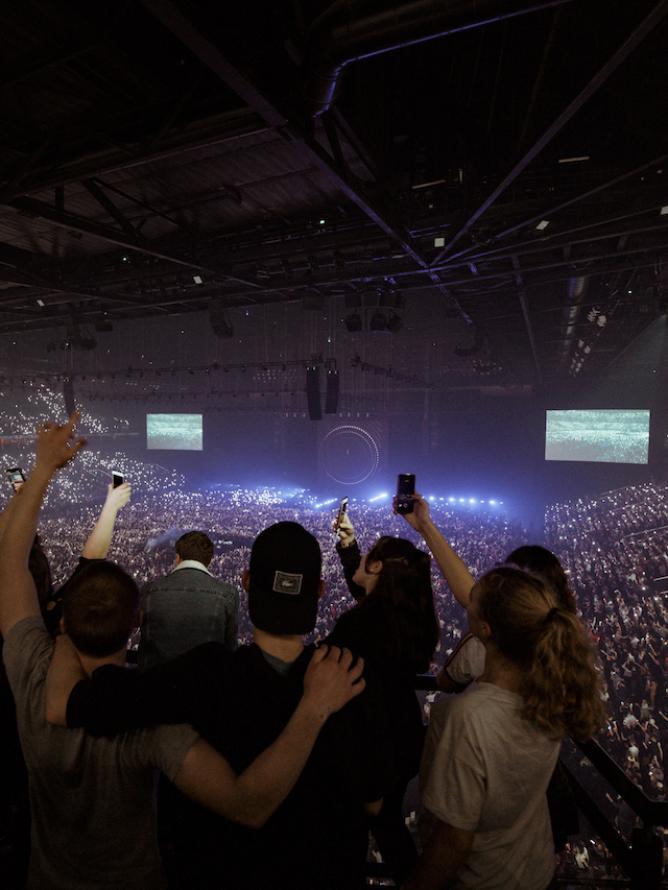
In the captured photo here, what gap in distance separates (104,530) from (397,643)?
5.49ft

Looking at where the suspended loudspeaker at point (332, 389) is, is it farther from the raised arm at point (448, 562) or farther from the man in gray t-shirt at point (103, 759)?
the man in gray t-shirt at point (103, 759)

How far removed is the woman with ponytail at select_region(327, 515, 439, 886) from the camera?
1511 mm

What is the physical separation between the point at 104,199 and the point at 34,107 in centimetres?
124

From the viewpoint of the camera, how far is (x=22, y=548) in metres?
1.55

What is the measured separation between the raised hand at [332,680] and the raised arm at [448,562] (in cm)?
103

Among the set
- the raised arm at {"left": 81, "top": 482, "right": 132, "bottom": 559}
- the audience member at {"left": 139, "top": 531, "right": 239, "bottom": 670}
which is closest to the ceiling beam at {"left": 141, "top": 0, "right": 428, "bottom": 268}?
the raised arm at {"left": 81, "top": 482, "right": 132, "bottom": 559}

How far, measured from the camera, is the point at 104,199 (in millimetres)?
5098

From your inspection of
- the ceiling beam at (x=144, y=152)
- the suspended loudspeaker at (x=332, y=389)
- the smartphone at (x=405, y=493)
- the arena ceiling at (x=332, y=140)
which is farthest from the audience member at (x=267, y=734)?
the suspended loudspeaker at (x=332, y=389)

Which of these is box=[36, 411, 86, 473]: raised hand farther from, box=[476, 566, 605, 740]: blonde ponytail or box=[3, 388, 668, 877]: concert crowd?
box=[3, 388, 668, 877]: concert crowd

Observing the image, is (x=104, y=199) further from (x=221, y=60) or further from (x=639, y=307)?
(x=639, y=307)

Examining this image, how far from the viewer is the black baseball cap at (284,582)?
1202 mm

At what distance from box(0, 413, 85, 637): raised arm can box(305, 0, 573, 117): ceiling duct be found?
8.19ft

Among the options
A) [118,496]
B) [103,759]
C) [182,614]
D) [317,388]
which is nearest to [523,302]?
[317,388]

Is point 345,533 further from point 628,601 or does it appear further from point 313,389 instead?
point 313,389
